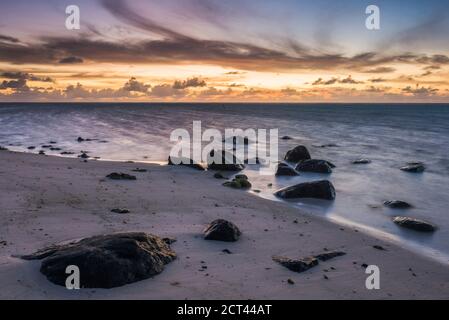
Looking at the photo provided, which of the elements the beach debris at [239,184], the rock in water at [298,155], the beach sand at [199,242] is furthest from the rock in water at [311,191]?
the rock in water at [298,155]

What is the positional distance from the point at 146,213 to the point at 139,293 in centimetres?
797

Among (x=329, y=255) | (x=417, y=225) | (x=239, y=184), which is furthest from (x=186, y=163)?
(x=329, y=255)

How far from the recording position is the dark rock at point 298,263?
12492 mm

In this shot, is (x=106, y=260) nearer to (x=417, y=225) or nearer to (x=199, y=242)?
(x=199, y=242)

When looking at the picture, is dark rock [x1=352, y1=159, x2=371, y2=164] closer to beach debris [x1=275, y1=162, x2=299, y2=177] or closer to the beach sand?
beach debris [x1=275, y1=162, x2=299, y2=177]

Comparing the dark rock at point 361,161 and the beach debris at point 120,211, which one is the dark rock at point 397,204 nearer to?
the beach debris at point 120,211

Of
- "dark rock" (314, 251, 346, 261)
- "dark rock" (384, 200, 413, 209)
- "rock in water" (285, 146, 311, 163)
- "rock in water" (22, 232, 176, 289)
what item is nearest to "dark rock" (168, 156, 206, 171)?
"rock in water" (285, 146, 311, 163)

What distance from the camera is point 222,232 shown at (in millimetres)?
14930

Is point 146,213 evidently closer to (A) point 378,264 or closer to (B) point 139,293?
(B) point 139,293

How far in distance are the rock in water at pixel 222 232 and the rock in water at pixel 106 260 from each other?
2.97 meters

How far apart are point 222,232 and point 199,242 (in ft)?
3.18

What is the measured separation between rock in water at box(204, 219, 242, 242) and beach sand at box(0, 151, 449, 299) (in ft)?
0.94

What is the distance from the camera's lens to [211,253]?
13523mm
